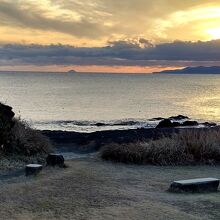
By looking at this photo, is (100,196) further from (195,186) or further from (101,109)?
(101,109)

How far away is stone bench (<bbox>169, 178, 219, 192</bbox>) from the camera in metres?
10.9

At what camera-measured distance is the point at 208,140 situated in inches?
650

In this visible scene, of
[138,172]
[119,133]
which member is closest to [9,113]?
[138,172]

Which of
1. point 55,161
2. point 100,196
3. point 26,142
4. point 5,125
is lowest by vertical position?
point 100,196

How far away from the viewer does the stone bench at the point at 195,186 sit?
10.9 metres

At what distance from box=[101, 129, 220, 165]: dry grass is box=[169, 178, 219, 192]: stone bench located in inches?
153

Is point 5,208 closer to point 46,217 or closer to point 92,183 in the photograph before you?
point 46,217

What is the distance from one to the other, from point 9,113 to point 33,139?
1.24 m

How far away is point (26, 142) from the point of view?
1559 centimetres

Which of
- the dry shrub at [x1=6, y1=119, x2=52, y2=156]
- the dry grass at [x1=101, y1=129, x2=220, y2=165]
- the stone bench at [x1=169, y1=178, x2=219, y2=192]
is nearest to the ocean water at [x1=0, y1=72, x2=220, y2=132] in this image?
the dry shrub at [x1=6, y1=119, x2=52, y2=156]

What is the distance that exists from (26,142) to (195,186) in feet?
21.5

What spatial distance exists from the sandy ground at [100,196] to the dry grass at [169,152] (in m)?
1.39

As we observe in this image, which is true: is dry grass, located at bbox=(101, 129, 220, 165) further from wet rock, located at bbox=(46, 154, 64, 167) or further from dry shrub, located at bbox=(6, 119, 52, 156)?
wet rock, located at bbox=(46, 154, 64, 167)

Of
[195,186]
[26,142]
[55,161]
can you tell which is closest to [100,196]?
[195,186]
